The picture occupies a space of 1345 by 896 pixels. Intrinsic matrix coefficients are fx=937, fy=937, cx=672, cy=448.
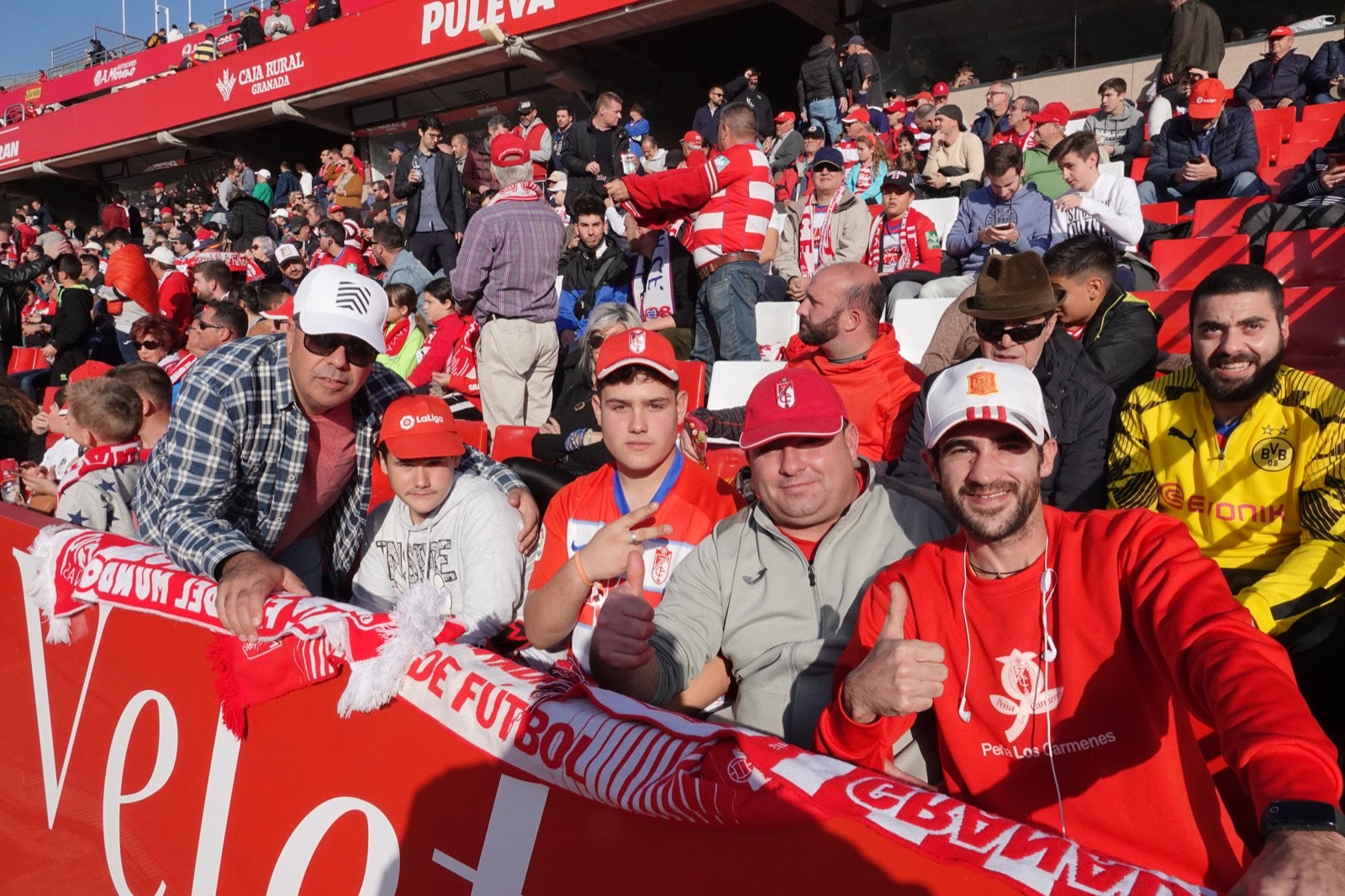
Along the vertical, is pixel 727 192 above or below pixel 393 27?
below

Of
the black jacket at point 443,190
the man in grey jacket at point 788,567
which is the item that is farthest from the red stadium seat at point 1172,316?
the black jacket at point 443,190

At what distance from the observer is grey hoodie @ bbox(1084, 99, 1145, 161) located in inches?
402

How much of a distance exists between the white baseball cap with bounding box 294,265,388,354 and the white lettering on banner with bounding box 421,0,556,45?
15.7m

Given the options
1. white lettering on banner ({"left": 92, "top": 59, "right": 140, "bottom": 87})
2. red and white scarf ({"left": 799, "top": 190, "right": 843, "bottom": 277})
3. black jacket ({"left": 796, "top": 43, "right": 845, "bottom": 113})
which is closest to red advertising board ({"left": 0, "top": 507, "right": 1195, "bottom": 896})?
red and white scarf ({"left": 799, "top": 190, "right": 843, "bottom": 277})

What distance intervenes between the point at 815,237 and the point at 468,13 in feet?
44.6

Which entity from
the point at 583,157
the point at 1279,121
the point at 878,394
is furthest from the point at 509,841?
the point at 583,157

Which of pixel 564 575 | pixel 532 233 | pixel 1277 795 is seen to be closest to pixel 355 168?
pixel 532 233

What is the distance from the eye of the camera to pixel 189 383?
116 inches

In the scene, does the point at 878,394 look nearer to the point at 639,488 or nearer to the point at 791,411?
the point at 639,488

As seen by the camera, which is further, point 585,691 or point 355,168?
point 355,168

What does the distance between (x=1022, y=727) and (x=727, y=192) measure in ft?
16.8

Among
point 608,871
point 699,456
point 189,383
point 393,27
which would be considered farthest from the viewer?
point 393,27

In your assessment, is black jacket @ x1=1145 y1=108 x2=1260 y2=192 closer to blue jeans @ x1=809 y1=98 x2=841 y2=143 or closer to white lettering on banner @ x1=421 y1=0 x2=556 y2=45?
blue jeans @ x1=809 y1=98 x2=841 y2=143

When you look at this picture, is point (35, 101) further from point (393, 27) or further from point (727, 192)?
point (727, 192)
